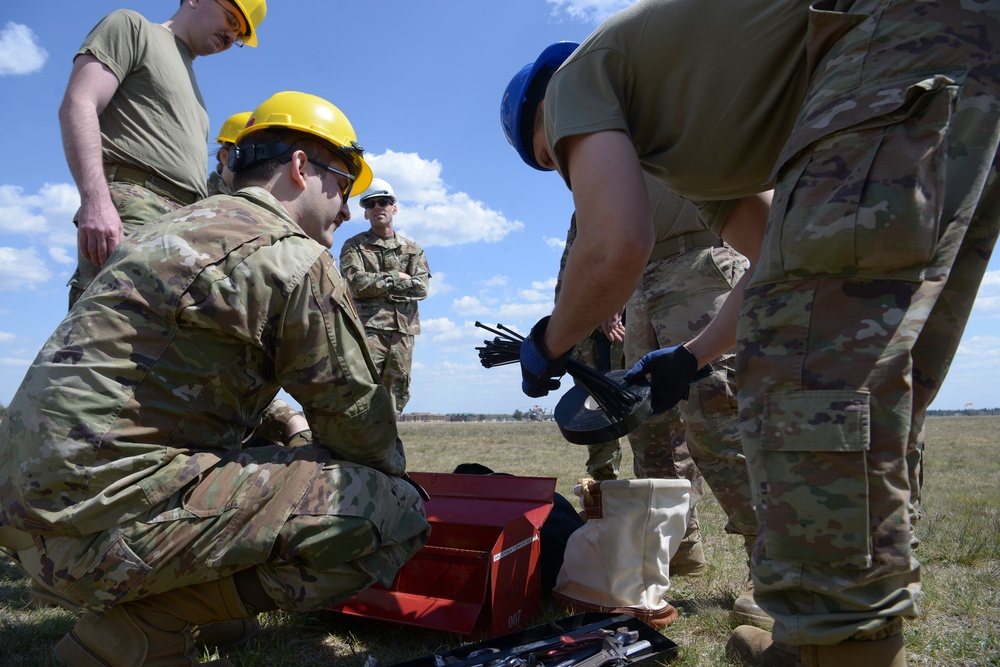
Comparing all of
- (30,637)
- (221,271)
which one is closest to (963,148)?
(221,271)

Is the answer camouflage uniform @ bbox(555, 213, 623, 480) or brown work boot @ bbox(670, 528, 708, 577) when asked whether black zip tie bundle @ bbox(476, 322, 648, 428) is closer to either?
brown work boot @ bbox(670, 528, 708, 577)

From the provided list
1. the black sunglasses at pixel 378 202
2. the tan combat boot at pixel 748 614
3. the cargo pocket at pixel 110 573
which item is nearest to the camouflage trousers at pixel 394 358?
the black sunglasses at pixel 378 202

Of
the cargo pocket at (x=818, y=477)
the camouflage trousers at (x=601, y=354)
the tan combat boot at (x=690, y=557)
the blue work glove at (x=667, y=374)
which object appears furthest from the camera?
the camouflage trousers at (x=601, y=354)

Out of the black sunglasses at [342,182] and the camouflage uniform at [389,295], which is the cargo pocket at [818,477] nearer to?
the black sunglasses at [342,182]

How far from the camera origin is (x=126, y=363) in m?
1.98

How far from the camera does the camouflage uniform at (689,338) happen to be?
304 cm

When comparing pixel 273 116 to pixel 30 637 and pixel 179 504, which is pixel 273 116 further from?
pixel 30 637

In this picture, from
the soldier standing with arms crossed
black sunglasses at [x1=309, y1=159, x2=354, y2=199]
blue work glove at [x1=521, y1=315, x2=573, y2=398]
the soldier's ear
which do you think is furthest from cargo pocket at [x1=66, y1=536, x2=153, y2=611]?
the soldier standing with arms crossed

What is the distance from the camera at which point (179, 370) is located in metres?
2.05

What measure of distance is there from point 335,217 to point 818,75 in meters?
1.81

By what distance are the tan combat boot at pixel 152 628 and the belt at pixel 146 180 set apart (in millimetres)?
1993

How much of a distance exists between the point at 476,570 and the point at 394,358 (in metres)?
5.96

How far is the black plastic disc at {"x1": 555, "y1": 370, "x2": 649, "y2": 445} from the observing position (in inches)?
88.0

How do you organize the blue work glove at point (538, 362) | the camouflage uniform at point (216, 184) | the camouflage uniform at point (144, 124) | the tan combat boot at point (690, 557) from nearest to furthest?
the blue work glove at point (538, 362) → the camouflage uniform at point (144, 124) → the tan combat boot at point (690, 557) → the camouflage uniform at point (216, 184)
